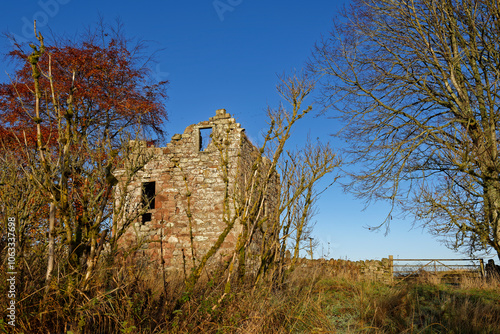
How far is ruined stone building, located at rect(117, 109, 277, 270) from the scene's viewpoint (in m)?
11.4

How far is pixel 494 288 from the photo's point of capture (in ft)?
36.4

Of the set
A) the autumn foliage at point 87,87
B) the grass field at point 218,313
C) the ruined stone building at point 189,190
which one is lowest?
the grass field at point 218,313

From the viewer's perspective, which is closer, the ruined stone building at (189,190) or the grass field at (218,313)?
the grass field at (218,313)

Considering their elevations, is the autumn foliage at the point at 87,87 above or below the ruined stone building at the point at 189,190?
above

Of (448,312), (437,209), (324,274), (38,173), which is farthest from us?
(324,274)

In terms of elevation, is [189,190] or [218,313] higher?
[189,190]

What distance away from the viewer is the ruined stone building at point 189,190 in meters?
11.4

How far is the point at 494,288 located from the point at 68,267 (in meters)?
11.7

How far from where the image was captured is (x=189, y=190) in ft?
39.0

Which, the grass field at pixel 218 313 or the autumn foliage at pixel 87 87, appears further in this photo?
the autumn foliage at pixel 87 87

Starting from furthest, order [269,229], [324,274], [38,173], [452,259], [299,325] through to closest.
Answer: [452,259] < [324,274] < [269,229] < [299,325] < [38,173]

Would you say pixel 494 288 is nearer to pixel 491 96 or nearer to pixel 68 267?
pixel 491 96

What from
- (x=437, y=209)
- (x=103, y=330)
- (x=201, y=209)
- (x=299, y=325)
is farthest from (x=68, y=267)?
(x=437, y=209)

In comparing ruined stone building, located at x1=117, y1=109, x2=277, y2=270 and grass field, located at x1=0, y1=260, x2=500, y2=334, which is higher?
ruined stone building, located at x1=117, y1=109, x2=277, y2=270
